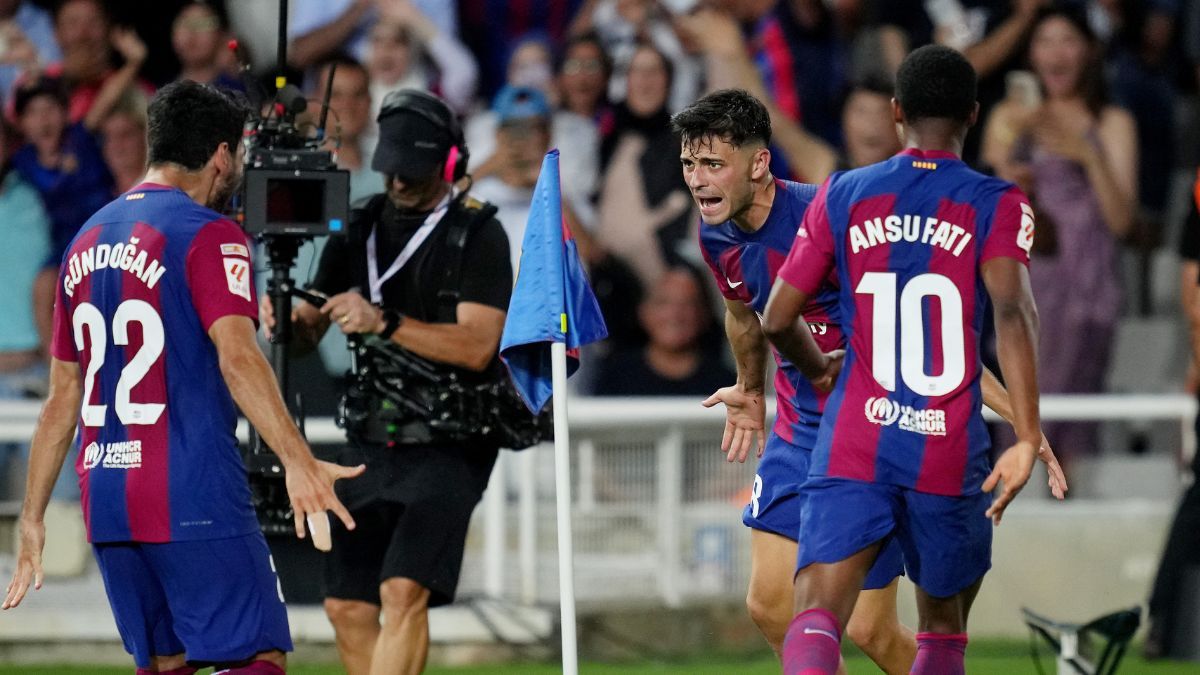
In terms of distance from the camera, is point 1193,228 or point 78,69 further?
point 78,69

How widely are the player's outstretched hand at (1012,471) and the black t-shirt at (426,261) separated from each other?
2537mm

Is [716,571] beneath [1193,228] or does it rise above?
beneath

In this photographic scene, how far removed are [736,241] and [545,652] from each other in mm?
4205

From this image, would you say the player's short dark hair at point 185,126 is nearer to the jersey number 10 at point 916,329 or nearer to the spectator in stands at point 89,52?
the jersey number 10 at point 916,329

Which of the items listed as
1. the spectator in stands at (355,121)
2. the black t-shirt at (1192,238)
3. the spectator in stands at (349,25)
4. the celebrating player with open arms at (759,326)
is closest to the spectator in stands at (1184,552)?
the black t-shirt at (1192,238)

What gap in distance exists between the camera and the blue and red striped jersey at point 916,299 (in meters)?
5.30

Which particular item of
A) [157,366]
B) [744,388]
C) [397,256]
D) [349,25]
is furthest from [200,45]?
[157,366]

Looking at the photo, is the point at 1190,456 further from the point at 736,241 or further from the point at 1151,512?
the point at 736,241

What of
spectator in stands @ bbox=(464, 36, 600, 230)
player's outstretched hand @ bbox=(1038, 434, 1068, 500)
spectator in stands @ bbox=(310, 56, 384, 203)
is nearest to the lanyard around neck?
player's outstretched hand @ bbox=(1038, 434, 1068, 500)

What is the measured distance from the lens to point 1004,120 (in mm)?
11477

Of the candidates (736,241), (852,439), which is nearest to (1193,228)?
(736,241)

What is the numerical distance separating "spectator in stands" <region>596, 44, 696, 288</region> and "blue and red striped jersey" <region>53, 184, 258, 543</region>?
5852 millimetres

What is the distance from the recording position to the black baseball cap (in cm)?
709

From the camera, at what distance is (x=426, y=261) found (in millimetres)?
7230
